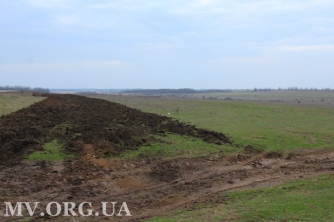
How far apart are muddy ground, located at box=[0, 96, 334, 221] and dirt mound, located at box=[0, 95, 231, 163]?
48 mm

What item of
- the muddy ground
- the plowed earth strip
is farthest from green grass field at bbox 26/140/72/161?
the plowed earth strip

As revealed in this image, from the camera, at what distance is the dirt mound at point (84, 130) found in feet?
48.6

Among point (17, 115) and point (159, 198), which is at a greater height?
point (17, 115)

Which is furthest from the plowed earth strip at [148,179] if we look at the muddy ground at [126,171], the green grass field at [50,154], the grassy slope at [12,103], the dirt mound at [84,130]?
the grassy slope at [12,103]

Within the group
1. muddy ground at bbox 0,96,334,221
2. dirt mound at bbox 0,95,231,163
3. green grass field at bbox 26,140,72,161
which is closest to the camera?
muddy ground at bbox 0,96,334,221

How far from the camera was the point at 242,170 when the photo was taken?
46.3ft

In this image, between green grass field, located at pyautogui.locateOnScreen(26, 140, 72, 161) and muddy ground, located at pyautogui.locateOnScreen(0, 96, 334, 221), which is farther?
green grass field, located at pyautogui.locateOnScreen(26, 140, 72, 161)

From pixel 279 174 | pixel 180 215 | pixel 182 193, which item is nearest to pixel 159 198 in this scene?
pixel 182 193

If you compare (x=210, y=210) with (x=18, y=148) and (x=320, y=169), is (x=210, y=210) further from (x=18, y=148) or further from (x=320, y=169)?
(x=18, y=148)

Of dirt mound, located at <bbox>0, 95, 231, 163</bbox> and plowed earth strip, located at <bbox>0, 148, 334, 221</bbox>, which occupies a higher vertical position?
dirt mound, located at <bbox>0, 95, 231, 163</bbox>

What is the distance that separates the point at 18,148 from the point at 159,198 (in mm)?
7262

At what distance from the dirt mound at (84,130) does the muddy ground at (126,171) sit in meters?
0.05

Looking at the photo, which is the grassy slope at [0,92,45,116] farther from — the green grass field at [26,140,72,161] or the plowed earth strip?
the plowed earth strip

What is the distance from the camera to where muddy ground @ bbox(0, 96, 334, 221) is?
34.6 ft
